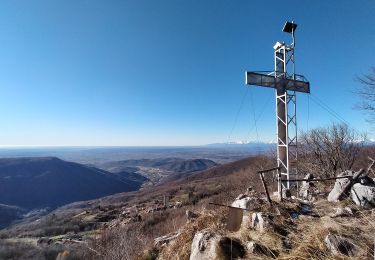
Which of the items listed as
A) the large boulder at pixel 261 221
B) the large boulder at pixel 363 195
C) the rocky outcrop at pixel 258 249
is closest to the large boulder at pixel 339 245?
the rocky outcrop at pixel 258 249

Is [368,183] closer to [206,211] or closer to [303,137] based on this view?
[206,211]

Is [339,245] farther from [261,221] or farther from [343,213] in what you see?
[343,213]

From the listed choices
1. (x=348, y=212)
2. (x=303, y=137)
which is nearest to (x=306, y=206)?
(x=348, y=212)

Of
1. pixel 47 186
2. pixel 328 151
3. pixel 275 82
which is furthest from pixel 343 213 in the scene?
pixel 47 186

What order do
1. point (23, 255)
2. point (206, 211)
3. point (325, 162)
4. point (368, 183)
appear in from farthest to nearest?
1. point (23, 255)
2. point (325, 162)
3. point (368, 183)
4. point (206, 211)

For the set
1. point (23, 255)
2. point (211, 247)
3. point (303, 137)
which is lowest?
point (23, 255)

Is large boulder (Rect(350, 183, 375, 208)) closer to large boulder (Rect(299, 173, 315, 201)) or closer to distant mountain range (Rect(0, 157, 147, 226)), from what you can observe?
large boulder (Rect(299, 173, 315, 201))

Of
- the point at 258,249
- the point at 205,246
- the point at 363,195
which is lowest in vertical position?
the point at 205,246
